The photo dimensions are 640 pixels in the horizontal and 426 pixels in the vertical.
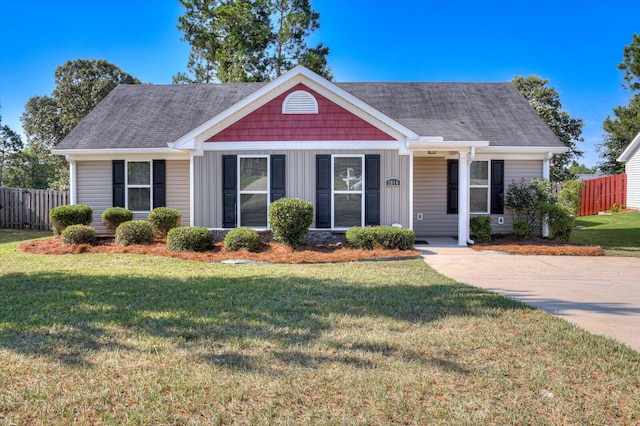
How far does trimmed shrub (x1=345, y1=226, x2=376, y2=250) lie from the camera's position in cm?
998

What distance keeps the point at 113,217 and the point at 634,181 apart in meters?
26.9

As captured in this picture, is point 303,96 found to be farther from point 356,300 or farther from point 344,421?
point 344,421

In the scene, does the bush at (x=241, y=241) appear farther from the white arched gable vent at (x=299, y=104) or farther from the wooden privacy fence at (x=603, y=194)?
the wooden privacy fence at (x=603, y=194)

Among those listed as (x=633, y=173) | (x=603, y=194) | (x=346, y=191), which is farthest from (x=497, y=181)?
(x=633, y=173)

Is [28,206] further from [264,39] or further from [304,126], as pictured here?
[264,39]

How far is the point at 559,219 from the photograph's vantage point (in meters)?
11.9

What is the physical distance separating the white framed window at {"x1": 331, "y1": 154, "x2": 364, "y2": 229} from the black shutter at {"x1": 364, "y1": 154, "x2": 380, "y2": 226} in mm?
165

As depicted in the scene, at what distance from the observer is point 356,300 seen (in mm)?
5348

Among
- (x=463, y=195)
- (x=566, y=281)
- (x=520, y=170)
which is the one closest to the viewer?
(x=566, y=281)

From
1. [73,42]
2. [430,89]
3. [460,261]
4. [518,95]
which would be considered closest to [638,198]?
[518,95]

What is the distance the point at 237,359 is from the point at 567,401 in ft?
8.12

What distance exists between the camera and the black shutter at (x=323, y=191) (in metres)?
11.1

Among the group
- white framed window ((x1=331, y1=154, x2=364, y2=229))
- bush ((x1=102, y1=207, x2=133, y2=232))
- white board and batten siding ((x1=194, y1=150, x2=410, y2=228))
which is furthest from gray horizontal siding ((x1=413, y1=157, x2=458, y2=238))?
bush ((x1=102, y1=207, x2=133, y2=232))

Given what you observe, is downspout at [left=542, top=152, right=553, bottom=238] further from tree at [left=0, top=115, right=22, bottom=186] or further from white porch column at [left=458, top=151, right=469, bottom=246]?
tree at [left=0, top=115, right=22, bottom=186]
